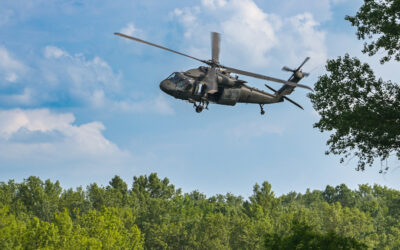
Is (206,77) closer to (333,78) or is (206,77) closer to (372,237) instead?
(333,78)

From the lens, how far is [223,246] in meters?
74.6

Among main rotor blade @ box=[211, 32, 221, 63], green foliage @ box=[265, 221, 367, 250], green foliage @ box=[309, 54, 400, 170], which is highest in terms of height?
main rotor blade @ box=[211, 32, 221, 63]

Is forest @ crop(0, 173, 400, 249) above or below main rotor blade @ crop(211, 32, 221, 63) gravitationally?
below

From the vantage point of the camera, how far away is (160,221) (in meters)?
95.1

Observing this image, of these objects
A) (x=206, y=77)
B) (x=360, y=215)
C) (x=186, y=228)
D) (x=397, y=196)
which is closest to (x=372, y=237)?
(x=360, y=215)

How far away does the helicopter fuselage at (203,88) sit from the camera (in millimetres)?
34812

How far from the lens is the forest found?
58.2m

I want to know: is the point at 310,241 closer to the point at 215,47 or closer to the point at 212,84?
the point at 212,84

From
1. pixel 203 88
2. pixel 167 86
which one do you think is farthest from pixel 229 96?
pixel 167 86

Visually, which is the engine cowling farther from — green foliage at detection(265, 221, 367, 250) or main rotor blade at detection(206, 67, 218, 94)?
green foliage at detection(265, 221, 367, 250)

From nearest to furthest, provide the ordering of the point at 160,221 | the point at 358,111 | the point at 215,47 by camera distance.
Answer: the point at 358,111 < the point at 215,47 < the point at 160,221

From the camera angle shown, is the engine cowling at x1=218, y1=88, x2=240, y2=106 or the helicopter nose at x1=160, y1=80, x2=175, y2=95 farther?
the engine cowling at x1=218, y1=88, x2=240, y2=106

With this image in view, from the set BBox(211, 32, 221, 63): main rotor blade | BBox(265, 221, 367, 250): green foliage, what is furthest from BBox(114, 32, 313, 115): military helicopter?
Answer: BBox(265, 221, 367, 250): green foliage

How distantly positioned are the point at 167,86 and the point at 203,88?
2549mm
